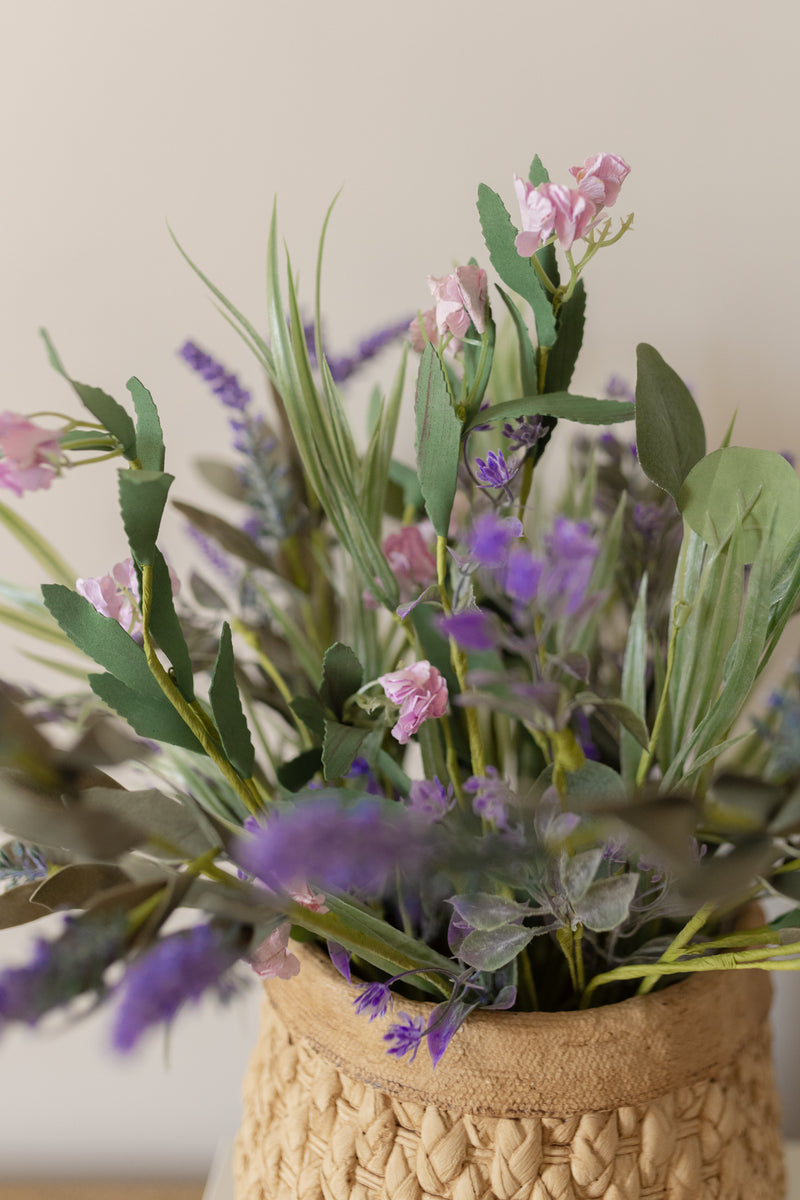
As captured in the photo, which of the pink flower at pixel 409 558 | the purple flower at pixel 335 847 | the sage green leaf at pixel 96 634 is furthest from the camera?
the pink flower at pixel 409 558

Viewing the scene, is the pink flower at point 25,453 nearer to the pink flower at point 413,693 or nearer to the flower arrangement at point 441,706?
the flower arrangement at point 441,706

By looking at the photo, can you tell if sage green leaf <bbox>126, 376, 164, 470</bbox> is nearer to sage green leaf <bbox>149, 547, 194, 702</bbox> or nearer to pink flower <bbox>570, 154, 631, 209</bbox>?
sage green leaf <bbox>149, 547, 194, 702</bbox>

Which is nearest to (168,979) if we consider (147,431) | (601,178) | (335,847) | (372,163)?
(335,847)

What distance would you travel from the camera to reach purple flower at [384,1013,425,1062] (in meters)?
0.34

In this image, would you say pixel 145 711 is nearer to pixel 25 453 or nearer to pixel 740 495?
pixel 25 453

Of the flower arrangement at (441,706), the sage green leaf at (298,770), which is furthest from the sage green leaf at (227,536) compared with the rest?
the sage green leaf at (298,770)

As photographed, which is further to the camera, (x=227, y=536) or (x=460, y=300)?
(x=227, y=536)

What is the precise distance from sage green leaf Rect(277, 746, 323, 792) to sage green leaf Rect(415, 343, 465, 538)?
0.40 feet

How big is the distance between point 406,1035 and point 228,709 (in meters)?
0.13

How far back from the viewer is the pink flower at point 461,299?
12.4 inches

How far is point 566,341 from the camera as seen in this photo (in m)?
0.35

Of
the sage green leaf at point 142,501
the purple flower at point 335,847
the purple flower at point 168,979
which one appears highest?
the sage green leaf at point 142,501

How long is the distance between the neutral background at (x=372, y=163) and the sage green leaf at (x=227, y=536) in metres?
0.13

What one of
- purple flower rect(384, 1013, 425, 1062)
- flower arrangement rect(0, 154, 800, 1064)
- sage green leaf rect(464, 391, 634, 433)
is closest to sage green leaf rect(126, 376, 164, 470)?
flower arrangement rect(0, 154, 800, 1064)
